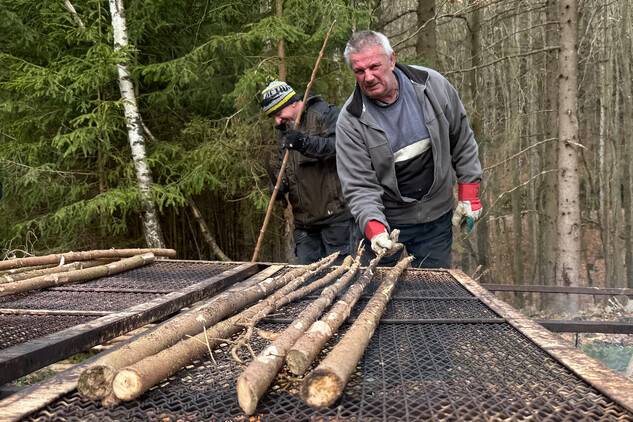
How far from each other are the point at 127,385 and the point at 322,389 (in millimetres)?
570

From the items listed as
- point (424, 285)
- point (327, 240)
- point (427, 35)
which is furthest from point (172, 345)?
point (427, 35)

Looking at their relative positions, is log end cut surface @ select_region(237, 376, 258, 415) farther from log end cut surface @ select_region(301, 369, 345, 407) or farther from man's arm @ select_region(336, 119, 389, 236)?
man's arm @ select_region(336, 119, 389, 236)

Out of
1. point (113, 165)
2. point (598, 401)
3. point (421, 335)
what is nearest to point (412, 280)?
point (421, 335)

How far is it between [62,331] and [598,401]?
1.94 metres

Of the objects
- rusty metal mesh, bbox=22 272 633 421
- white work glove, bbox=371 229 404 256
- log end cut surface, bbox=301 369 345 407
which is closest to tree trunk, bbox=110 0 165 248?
white work glove, bbox=371 229 404 256

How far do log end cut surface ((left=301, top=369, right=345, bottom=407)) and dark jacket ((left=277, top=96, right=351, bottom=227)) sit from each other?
368cm

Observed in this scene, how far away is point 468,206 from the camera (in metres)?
4.16

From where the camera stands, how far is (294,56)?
25.7 feet

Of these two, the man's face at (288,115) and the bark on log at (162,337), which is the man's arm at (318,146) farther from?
the bark on log at (162,337)

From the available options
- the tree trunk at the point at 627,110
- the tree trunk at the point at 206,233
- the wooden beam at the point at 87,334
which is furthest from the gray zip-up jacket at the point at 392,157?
the tree trunk at the point at 627,110

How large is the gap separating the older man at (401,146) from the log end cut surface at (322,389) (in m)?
2.14

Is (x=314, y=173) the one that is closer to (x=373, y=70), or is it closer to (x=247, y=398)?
(x=373, y=70)

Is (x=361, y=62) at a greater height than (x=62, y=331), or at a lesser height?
greater

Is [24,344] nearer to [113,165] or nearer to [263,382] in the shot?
[263,382]
